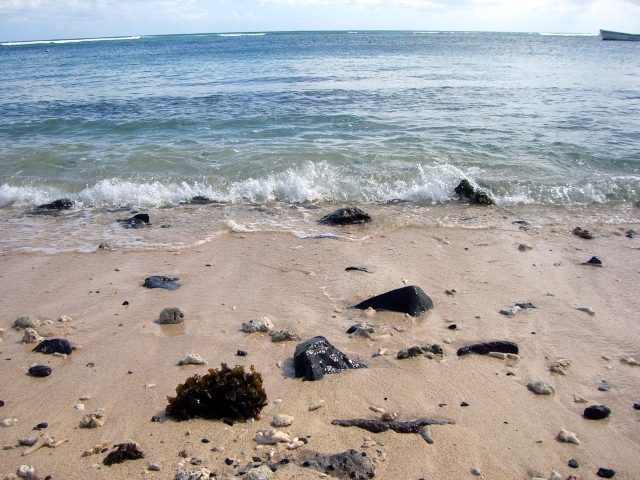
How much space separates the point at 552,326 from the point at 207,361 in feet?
10.3

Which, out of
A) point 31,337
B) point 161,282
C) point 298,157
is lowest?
point 161,282

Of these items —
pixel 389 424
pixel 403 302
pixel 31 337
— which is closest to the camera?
pixel 389 424

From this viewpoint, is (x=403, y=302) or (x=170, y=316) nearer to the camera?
(x=170, y=316)

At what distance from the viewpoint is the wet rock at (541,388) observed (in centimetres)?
378

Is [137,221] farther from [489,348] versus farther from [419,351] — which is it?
[489,348]

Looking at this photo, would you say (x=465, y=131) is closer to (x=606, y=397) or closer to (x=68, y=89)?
(x=606, y=397)

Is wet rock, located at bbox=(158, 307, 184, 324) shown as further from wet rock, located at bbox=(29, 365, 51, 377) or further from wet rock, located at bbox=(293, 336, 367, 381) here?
wet rock, located at bbox=(293, 336, 367, 381)

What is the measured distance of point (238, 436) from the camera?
3.20m

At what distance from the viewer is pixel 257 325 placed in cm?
465

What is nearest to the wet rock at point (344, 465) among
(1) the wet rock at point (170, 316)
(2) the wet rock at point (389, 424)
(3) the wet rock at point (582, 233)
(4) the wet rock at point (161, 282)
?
(2) the wet rock at point (389, 424)

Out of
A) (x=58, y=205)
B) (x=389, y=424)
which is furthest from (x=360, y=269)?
(x=58, y=205)

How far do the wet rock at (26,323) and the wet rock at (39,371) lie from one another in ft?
2.84

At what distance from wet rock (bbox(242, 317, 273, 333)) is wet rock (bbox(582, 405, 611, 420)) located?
2.56 m

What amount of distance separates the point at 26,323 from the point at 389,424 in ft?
11.0
